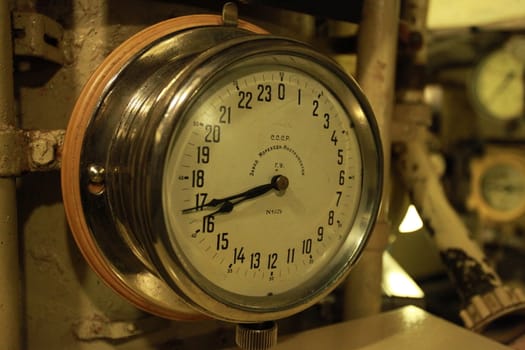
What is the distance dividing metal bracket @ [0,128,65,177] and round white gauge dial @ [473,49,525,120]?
2.13 metres

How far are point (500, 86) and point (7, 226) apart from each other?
2.25m

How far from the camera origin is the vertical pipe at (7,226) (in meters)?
0.48

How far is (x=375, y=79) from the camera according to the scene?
2.33 feet

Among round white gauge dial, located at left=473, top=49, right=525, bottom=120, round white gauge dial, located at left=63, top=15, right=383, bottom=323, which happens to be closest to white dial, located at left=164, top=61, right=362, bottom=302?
Result: round white gauge dial, located at left=63, top=15, right=383, bottom=323

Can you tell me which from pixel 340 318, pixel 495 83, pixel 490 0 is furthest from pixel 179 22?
pixel 495 83

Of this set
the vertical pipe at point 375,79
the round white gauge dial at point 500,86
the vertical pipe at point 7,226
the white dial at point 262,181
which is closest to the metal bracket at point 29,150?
the vertical pipe at point 7,226

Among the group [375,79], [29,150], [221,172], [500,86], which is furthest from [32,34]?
[500,86]

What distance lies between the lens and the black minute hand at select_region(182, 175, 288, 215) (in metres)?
0.48

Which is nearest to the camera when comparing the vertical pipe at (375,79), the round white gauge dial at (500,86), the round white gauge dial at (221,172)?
the round white gauge dial at (221,172)

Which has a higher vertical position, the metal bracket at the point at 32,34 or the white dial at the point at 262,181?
the metal bracket at the point at 32,34

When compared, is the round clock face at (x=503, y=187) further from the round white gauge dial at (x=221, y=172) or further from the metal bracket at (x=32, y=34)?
the metal bracket at (x=32, y=34)

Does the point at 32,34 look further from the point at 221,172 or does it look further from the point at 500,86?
the point at 500,86

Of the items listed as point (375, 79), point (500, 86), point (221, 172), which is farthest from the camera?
point (500, 86)

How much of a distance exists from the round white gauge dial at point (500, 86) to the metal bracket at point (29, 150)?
213 cm
